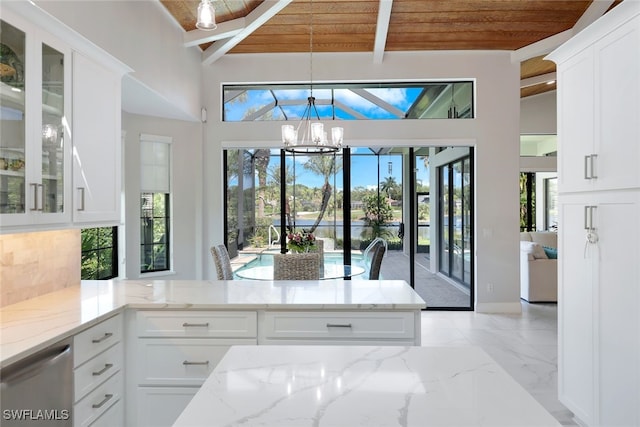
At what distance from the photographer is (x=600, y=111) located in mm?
2223

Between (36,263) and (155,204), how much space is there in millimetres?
2761

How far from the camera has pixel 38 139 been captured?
183 centimetres

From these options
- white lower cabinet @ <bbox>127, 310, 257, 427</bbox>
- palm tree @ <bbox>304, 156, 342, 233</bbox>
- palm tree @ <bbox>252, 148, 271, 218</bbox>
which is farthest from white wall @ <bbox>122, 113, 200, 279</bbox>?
white lower cabinet @ <bbox>127, 310, 257, 427</bbox>

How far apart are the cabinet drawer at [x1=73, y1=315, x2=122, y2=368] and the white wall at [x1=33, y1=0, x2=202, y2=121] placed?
6.33 feet

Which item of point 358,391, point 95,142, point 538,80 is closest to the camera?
point 358,391

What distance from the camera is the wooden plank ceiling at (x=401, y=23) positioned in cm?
430

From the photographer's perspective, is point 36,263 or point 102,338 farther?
point 36,263

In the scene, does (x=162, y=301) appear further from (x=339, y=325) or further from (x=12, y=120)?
(x=12, y=120)

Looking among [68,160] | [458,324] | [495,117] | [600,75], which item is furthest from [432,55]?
[68,160]

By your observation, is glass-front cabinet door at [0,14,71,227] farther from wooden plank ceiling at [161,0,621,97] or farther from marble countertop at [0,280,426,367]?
wooden plank ceiling at [161,0,621,97]

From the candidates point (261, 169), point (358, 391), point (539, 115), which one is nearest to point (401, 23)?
point (261, 169)

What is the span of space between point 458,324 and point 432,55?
3.65 meters

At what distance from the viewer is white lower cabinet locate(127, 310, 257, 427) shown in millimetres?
2070

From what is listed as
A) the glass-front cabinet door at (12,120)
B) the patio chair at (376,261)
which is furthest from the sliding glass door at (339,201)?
the glass-front cabinet door at (12,120)
